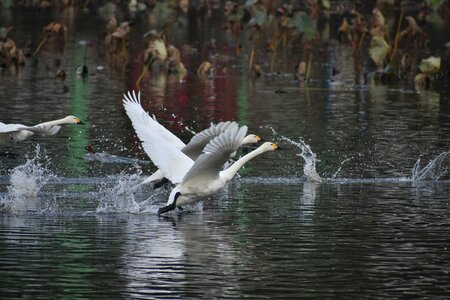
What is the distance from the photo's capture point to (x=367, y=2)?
66.6 meters

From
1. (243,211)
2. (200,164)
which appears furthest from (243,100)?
(200,164)

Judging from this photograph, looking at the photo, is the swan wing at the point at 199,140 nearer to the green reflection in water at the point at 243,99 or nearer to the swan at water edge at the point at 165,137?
the swan at water edge at the point at 165,137

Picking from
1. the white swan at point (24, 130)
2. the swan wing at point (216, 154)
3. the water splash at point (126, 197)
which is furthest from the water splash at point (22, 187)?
the swan wing at point (216, 154)

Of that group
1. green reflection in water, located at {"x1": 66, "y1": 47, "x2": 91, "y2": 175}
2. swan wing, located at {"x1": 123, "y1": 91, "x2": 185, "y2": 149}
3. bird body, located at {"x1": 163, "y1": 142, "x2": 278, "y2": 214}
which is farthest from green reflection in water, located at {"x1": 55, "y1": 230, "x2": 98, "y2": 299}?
green reflection in water, located at {"x1": 66, "y1": 47, "x2": 91, "y2": 175}

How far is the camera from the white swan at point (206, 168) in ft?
54.8

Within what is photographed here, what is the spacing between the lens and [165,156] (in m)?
18.9

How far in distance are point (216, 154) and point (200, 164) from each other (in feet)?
1.04

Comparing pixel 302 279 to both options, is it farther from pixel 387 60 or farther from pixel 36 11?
pixel 36 11

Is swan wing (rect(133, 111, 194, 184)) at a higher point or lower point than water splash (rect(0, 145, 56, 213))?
higher

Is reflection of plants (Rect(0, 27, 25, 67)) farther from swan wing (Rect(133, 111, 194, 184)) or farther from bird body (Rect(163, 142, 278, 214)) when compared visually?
bird body (Rect(163, 142, 278, 214))

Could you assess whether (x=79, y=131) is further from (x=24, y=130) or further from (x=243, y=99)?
(x=243, y=99)

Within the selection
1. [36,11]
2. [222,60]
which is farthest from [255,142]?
[36,11]

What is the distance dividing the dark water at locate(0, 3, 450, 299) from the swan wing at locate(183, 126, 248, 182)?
60 centimetres

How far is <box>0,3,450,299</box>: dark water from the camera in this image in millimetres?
13727
